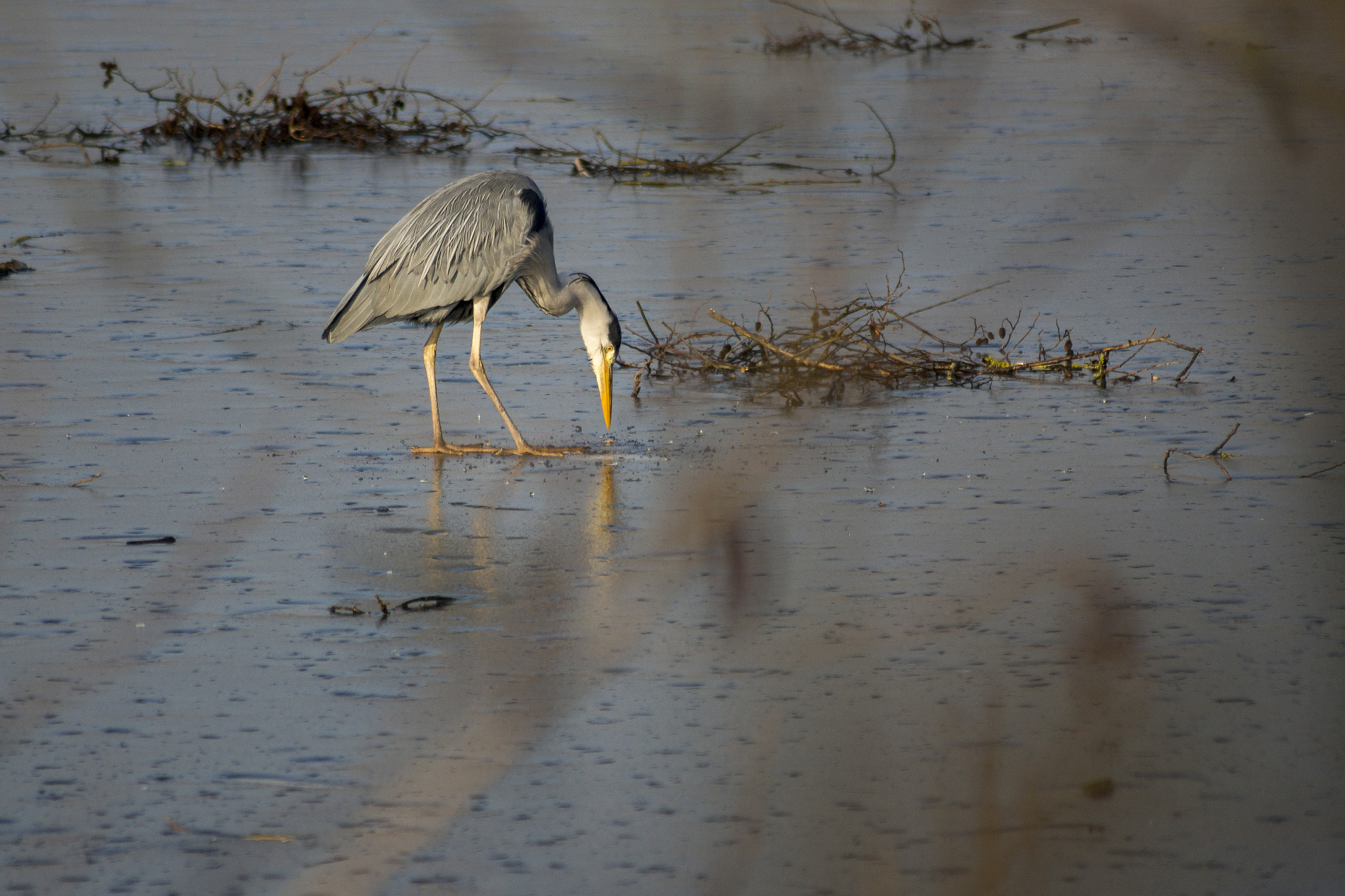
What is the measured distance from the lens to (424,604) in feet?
14.8

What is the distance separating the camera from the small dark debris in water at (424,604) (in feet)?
14.7

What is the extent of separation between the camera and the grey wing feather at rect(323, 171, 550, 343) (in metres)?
6.67

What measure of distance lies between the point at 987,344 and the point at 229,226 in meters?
4.99

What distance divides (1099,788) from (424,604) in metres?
1.92

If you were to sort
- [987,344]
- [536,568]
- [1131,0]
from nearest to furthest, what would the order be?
1. [1131,0]
2. [536,568]
3. [987,344]

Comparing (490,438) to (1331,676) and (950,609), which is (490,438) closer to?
(950,609)

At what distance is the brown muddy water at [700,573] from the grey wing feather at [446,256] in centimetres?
42

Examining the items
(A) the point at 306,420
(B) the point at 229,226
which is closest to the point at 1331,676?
(A) the point at 306,420

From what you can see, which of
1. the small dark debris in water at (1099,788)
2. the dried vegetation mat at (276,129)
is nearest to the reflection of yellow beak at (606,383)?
the small dark debris in water at (1099,788)

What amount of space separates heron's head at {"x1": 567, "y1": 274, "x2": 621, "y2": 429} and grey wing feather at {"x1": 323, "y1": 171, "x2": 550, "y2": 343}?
27 centimetres

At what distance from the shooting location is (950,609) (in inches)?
173

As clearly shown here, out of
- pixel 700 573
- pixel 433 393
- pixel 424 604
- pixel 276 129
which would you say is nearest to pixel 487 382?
pixel 433 393

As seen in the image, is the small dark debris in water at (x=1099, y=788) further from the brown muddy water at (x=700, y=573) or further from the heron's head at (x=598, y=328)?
the heron's head at (x=598, y=328)

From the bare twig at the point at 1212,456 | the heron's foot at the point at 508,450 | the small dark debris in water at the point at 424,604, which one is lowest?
the small dark debris in water at the point at 424,604
